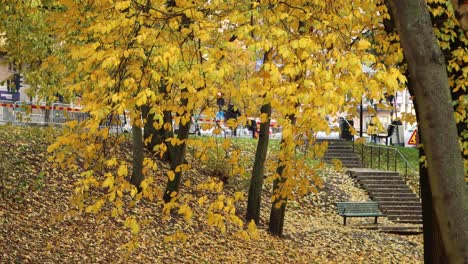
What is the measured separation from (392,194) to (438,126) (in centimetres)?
2017

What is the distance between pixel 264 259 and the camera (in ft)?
46.2

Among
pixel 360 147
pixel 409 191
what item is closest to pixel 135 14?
pixel 409 191

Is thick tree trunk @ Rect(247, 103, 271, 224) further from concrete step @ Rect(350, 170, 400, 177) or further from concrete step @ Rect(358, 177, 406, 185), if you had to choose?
concrete step @ Rect(350, 170, 400, 177)

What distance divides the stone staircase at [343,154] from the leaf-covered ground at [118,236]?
670 cm

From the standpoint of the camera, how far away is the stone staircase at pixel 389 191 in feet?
75.5

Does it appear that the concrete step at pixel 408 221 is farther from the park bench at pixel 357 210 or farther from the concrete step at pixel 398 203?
the park bench at pixel 357 210

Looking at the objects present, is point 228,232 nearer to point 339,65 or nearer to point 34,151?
point 34,151

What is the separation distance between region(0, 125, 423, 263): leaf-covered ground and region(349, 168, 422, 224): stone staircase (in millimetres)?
2556

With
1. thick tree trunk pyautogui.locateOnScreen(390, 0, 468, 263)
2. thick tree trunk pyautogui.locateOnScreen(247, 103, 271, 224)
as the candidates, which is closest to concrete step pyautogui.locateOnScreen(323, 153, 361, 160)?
thick tree trunk pyautogui.locateOnScreen(247, 103, 271, 224)

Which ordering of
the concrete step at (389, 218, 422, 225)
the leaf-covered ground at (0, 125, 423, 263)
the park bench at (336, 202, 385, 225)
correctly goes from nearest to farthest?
the leaf-covered ground at (0, 125, 423, 263) → the park bench at (336, 202, 385, 225) → the concrete step at (389, 218, 422, 225)

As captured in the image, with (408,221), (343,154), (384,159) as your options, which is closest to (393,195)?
(408,221)

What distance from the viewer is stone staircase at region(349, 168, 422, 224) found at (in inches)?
904

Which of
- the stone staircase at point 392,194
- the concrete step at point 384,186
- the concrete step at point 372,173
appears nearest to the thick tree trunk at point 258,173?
the stone staircase at point 392,194

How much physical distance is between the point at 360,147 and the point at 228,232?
15.4 metres
